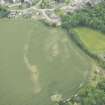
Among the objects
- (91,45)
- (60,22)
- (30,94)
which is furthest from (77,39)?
(30,94)

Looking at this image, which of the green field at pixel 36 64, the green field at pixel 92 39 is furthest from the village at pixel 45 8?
the green field at pixel 92 39

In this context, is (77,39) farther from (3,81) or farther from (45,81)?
(3,81)

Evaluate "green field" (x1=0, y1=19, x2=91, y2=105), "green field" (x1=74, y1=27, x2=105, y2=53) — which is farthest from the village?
"green field" (x1=74, y1=27, x2=105, y2=53)

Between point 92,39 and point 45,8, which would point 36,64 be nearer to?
point 92,39

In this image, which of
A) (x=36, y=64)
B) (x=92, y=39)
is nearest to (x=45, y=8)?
(x=92, y=39)

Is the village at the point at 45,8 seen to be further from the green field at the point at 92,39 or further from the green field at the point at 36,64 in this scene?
the green field at the point at 92,39

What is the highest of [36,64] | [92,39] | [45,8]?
[45,8]
